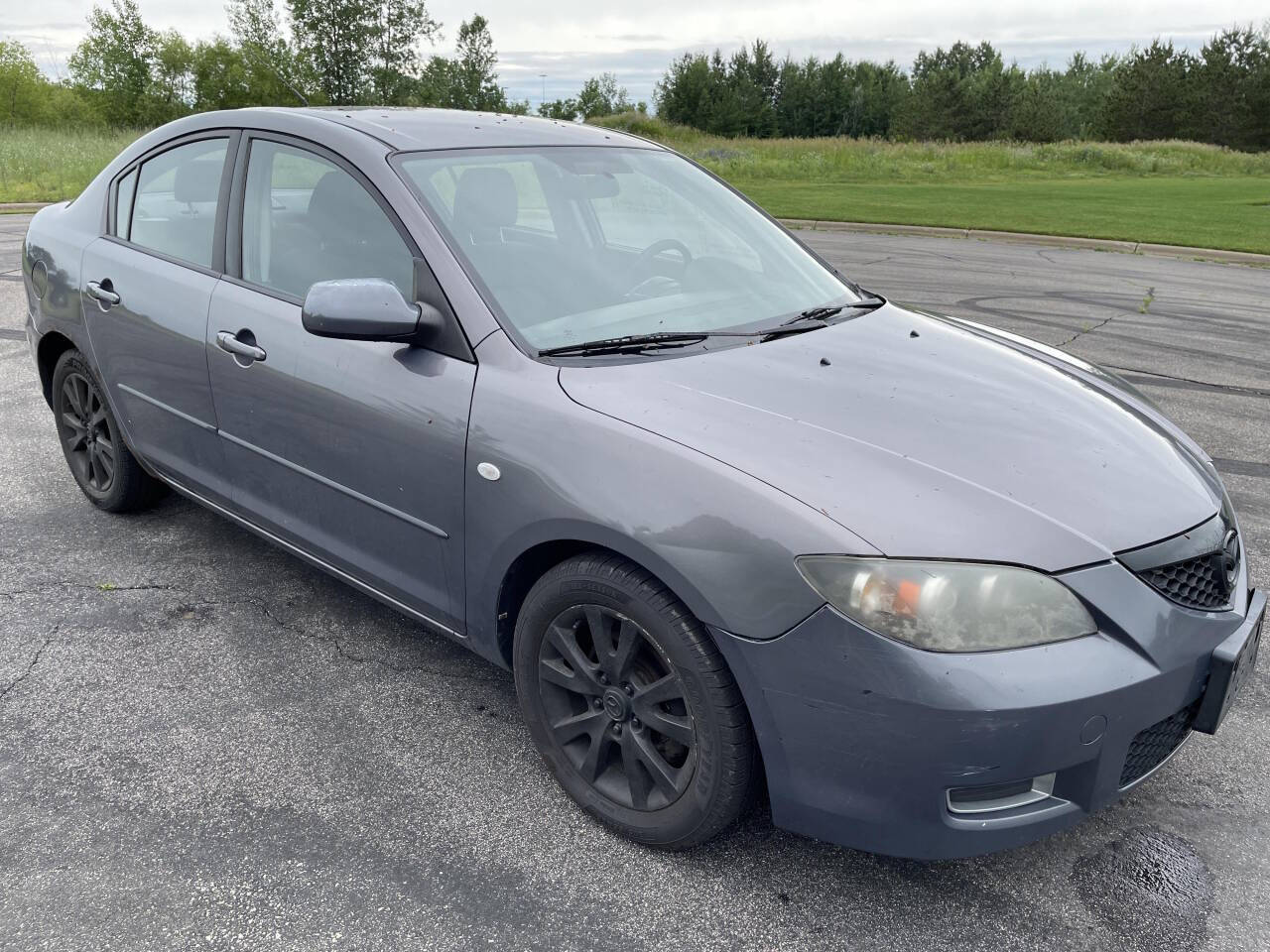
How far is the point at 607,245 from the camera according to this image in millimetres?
3115

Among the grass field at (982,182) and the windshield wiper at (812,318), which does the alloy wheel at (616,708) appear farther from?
the grass field at (982,182)

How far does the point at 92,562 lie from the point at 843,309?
3023mm

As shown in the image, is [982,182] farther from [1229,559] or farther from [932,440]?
[932,440]

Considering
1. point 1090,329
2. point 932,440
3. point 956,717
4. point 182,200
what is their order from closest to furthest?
point 956,717
point 932,440
point 182,200
point 1090,329

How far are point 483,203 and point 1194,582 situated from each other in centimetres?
207

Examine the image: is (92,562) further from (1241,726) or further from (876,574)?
(1241,726)

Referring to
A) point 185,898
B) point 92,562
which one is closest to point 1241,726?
point 185,898

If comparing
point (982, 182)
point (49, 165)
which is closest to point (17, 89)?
point (49, 165)

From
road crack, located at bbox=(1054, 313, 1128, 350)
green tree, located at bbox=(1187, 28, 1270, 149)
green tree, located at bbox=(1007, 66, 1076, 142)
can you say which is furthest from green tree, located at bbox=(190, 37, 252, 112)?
road crack, located at bbox=(1054, 313, 1128, 350)

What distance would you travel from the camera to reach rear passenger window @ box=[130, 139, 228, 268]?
349cm

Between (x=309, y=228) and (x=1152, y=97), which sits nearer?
(x=309, y=228)

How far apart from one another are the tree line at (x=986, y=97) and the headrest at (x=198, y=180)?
244ft

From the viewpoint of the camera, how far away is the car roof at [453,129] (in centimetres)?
310

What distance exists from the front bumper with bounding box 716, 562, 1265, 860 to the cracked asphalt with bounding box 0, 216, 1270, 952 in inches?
12.8
